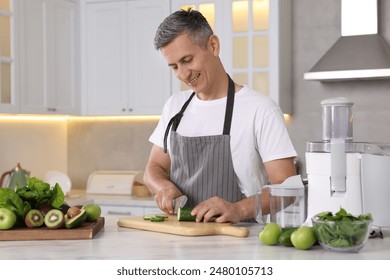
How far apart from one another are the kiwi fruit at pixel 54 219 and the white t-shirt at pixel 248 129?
865 mm

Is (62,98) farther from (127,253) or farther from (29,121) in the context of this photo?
(127,253)

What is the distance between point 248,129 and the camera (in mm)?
2891

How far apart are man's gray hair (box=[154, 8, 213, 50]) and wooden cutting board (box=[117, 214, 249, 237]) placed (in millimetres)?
727

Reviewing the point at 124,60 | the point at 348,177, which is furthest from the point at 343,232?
the point at 124,60

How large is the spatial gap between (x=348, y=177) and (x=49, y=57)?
328 centimetres

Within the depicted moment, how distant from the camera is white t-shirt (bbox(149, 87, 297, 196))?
9.23 feet

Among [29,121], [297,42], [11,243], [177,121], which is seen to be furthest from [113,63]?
[11,243]

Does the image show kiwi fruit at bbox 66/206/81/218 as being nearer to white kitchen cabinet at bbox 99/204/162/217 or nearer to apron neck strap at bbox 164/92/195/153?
apron neck strap at bbox 164/92/195/153

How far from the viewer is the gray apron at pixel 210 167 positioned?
292 cm

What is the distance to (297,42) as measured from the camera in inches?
199

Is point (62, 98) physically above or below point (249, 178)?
above

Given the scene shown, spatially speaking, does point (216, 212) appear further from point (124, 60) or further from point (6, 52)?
point (124, 60)

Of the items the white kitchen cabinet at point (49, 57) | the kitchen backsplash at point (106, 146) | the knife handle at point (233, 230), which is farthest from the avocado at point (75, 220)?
the kitchen backsplash at point (106, 146)
